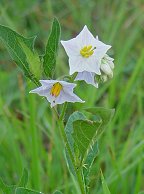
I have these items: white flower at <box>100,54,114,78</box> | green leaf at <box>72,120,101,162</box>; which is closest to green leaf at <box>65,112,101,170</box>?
green leaf at <box>72,120,101,162</box>

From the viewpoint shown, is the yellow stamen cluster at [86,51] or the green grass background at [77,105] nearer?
the yellow stamen cluster at [86,51]

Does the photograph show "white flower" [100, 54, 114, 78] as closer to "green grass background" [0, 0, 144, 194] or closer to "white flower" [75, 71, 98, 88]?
"white flower" [75, 71, 98, 88]

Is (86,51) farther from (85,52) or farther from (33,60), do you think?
(33,60)

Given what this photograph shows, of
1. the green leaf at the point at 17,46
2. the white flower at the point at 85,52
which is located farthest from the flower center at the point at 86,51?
the green leaf at the point at 17,46

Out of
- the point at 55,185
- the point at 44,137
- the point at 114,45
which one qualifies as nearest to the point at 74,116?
the point at 55,185

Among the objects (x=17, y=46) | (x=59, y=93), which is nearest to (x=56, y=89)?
(x=59, y=93)

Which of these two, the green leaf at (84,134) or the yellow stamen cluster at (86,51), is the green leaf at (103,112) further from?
the yellow stamen cluster at (86,51)

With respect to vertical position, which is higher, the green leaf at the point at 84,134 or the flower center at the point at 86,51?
the flower center at the point at 86,51

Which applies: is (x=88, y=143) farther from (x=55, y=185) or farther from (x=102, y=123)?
(x=55, y=185)
